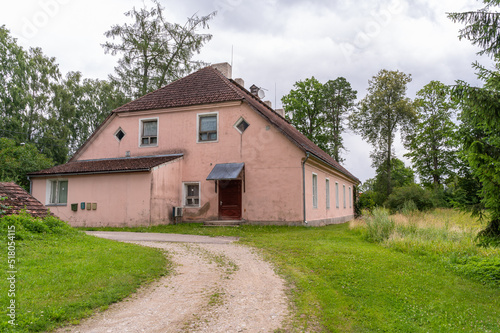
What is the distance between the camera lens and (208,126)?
19.0m

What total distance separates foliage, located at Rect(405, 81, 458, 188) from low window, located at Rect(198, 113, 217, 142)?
2412 cm

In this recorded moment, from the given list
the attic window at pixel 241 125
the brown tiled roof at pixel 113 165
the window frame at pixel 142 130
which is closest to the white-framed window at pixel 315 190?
the attic window at pixel 241 125

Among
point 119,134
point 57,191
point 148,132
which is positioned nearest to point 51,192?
point 57,191

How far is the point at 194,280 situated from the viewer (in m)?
6.72

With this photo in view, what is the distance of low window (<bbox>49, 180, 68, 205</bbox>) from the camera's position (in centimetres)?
1877

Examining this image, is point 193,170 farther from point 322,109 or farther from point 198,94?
point 322,109

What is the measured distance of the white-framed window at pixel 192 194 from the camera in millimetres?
18656

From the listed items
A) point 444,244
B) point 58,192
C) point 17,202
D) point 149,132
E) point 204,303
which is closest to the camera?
point 204,303

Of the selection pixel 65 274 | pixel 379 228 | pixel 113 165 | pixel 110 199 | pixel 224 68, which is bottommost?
pixel 65 274

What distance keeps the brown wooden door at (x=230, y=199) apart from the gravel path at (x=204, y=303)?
9.45 m

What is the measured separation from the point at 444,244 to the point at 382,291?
495 cm

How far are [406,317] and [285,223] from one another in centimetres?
1184

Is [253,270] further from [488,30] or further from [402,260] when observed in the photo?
[488,30]

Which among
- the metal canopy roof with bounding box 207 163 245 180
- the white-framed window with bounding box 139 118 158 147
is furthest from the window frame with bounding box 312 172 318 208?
the white-framed window with bounding box 139 118 158 147
